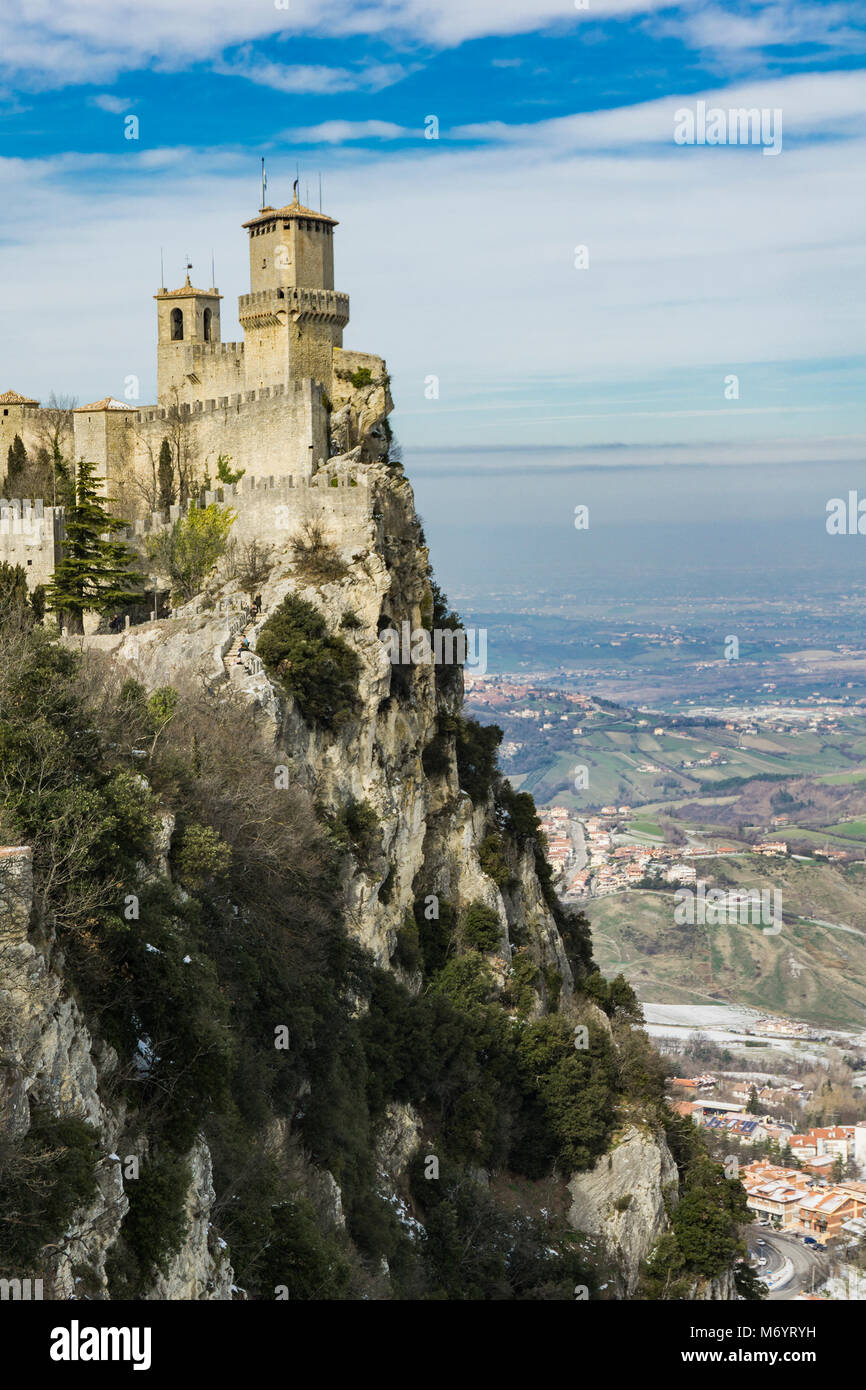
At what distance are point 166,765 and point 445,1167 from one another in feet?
41.4

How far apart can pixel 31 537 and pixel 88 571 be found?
233 centimetres

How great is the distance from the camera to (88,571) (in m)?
35.9

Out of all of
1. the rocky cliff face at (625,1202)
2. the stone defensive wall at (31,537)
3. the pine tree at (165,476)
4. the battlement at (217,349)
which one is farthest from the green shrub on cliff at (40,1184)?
the battlement at (217,349)

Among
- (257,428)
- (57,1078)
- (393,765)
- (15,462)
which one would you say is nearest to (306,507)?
(257,428)

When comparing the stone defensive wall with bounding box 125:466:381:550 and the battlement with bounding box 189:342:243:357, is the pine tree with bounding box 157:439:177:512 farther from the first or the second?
the stone defensive wall with bounding box 125:466:381:550

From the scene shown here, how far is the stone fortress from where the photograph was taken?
37.0 meters

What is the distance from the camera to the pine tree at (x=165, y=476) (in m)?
40.3

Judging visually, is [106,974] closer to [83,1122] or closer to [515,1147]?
[83,1122]

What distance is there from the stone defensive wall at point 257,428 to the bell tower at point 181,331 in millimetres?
941

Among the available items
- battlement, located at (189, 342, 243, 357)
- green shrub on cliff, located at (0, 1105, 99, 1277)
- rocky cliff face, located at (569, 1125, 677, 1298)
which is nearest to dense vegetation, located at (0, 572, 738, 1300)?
green shrub on cliff, located at (0, 1105, 99, 1277)

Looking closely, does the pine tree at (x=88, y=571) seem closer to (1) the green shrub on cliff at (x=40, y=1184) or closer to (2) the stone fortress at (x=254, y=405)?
(2) the stone fortress at (x=254, y=405)

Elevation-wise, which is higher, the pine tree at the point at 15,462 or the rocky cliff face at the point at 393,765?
the pine tree at the point at 15,462

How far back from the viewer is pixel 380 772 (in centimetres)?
3391

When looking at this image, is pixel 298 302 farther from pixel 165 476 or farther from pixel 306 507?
pixel 306 507
